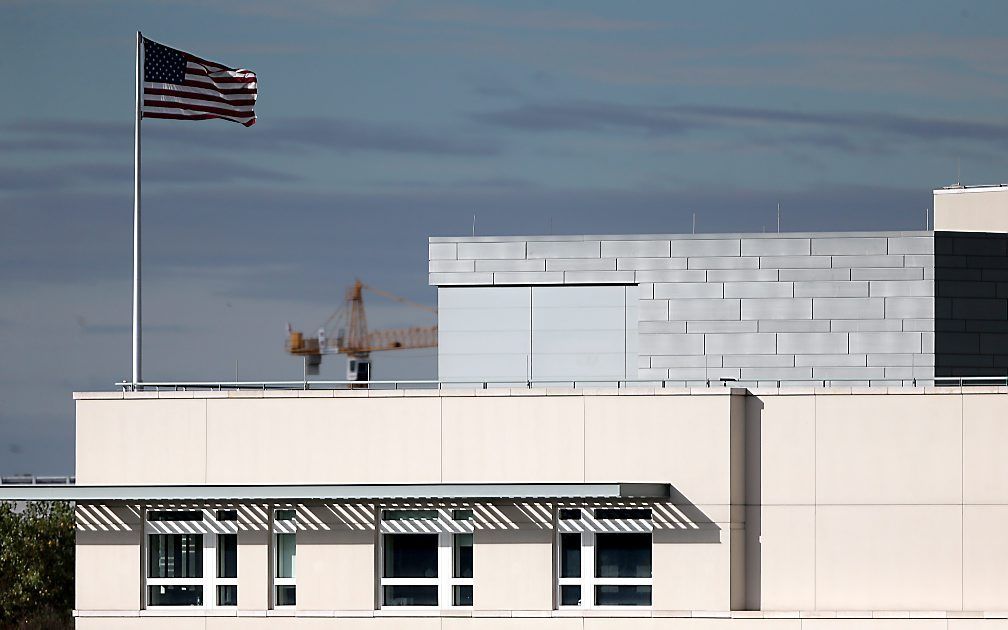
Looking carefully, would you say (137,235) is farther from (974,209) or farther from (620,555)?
(974,209)

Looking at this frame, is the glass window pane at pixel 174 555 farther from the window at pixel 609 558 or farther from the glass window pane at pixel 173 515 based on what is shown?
the window at pixel 609 558

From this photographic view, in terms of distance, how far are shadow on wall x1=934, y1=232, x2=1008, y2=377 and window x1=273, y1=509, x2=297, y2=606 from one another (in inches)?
587

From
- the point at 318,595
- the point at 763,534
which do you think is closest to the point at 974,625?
the point at 763,534

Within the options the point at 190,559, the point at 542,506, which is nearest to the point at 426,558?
the point at 542,506

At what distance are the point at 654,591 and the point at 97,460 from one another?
32.2ft

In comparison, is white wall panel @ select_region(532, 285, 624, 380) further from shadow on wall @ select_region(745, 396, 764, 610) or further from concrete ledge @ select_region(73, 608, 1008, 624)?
concrete ledge @ select_region(73, 608, 1008, 624)

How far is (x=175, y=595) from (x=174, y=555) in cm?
69

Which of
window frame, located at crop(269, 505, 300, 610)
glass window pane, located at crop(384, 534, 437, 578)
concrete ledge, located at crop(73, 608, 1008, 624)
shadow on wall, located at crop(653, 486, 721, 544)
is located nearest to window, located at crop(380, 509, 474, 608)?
glass window pane, located at crop(384, 534, 437, 578)

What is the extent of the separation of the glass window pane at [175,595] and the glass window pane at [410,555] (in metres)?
3.35

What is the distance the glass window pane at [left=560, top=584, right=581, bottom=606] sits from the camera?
1087 inches

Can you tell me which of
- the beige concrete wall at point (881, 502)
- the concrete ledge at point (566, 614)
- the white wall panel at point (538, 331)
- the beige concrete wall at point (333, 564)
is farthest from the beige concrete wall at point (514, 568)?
the white wall panel at point (538, 331)

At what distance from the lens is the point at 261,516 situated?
92.2 feet

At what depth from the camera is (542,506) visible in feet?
90.1

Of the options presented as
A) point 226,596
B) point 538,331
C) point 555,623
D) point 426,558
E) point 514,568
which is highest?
point 538,331
